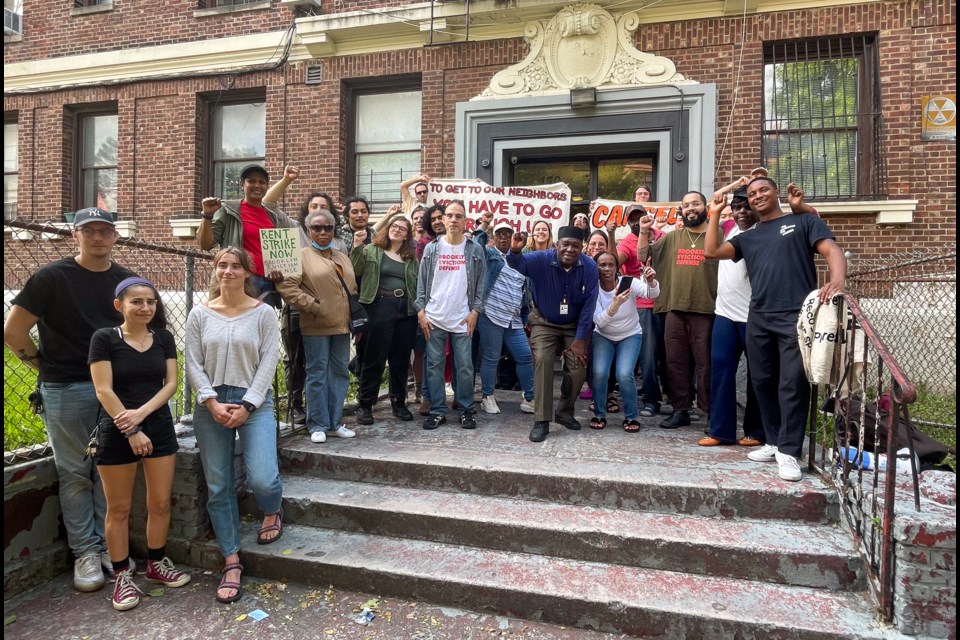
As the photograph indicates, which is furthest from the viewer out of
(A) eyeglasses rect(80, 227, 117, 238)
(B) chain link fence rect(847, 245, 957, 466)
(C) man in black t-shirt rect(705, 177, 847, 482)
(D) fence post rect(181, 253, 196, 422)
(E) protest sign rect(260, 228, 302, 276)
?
(B) chain link fence rect(847, 245, 957, 466)

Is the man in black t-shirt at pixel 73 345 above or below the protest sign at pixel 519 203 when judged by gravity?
below

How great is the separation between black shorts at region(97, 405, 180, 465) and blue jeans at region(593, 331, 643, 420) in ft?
10.6

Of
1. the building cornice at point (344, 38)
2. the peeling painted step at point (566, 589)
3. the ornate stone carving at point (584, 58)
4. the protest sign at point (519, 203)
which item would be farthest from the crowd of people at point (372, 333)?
the building cornice at point (344, 38)

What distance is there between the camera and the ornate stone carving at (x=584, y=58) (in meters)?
8.03

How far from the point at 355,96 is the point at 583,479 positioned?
26.2ft

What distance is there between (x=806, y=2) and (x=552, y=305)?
6.11 meters

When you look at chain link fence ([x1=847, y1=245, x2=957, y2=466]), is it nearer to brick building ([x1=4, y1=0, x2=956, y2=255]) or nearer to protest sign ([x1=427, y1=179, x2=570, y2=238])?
brick building ([x1=4, y1=0, x2=956, y2=255])

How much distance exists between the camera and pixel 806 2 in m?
7.59

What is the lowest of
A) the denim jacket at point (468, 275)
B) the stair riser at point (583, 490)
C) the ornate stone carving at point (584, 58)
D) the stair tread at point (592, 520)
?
the stair tread at point (592, 520)

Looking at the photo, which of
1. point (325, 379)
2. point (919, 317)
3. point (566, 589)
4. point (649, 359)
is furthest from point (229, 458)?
point (919, 317)

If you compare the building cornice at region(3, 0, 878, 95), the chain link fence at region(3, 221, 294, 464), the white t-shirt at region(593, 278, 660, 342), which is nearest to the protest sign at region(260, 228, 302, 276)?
the chain link fence at region(3, 221, 294, 464)

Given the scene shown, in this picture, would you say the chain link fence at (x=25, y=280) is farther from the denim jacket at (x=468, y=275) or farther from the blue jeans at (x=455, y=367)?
the denim jacket at (x=468, y=275)

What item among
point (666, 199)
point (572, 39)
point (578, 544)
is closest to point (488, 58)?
point (572, 39)

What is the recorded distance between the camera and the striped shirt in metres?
5.27
